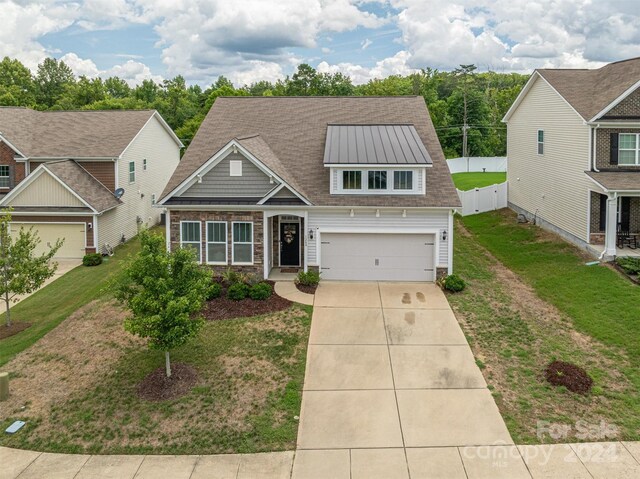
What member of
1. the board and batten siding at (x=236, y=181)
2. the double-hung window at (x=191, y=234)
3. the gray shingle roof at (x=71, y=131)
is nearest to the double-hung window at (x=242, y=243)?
the board and batten siding at (x=236, y=181)

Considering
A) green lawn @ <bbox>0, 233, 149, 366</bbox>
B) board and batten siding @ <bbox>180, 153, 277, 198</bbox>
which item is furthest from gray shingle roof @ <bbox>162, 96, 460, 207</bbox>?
green lawn @ <bbox>0, 233, 149, 366</bbox>

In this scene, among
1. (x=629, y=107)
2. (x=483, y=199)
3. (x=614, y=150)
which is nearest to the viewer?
(x=629, y=107)

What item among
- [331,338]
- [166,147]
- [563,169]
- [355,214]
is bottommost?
[331,338]

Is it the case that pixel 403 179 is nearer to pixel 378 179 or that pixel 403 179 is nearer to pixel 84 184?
pixel 378 179

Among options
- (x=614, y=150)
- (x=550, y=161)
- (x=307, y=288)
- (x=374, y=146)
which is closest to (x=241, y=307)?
(x=307, y=288)

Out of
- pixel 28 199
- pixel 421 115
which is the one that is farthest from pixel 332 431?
pixel 28 199

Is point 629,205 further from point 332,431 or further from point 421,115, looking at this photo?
point 332,431
